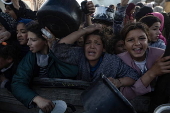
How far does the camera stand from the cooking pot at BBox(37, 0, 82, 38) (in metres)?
1.28

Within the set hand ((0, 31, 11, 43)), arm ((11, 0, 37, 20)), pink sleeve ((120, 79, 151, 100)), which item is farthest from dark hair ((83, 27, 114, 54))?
arm ((11, 0, 37, 20))

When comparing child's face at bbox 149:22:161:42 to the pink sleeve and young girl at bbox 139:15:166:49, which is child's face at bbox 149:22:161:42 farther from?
the pink sleeve

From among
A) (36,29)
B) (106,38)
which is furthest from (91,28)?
(36,29)

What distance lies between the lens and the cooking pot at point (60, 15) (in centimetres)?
128

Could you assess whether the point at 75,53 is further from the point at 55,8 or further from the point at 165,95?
the point at 165,95

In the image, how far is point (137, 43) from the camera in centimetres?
149

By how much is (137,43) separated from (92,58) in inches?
19.0

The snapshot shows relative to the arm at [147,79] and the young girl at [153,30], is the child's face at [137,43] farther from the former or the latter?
the young girl at [153,30]

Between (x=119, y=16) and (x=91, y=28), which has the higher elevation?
(x=119, y=16)

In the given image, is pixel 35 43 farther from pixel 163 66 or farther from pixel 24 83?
pixel 163 66

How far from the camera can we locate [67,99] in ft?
5.12

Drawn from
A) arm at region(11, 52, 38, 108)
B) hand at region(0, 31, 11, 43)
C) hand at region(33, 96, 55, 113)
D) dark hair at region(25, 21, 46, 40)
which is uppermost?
dark hair at region(25, 21, 46, 40)

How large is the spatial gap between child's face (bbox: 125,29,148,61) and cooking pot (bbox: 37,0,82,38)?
58 cm

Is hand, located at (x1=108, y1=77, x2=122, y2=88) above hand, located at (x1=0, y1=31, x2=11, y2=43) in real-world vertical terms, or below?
below
